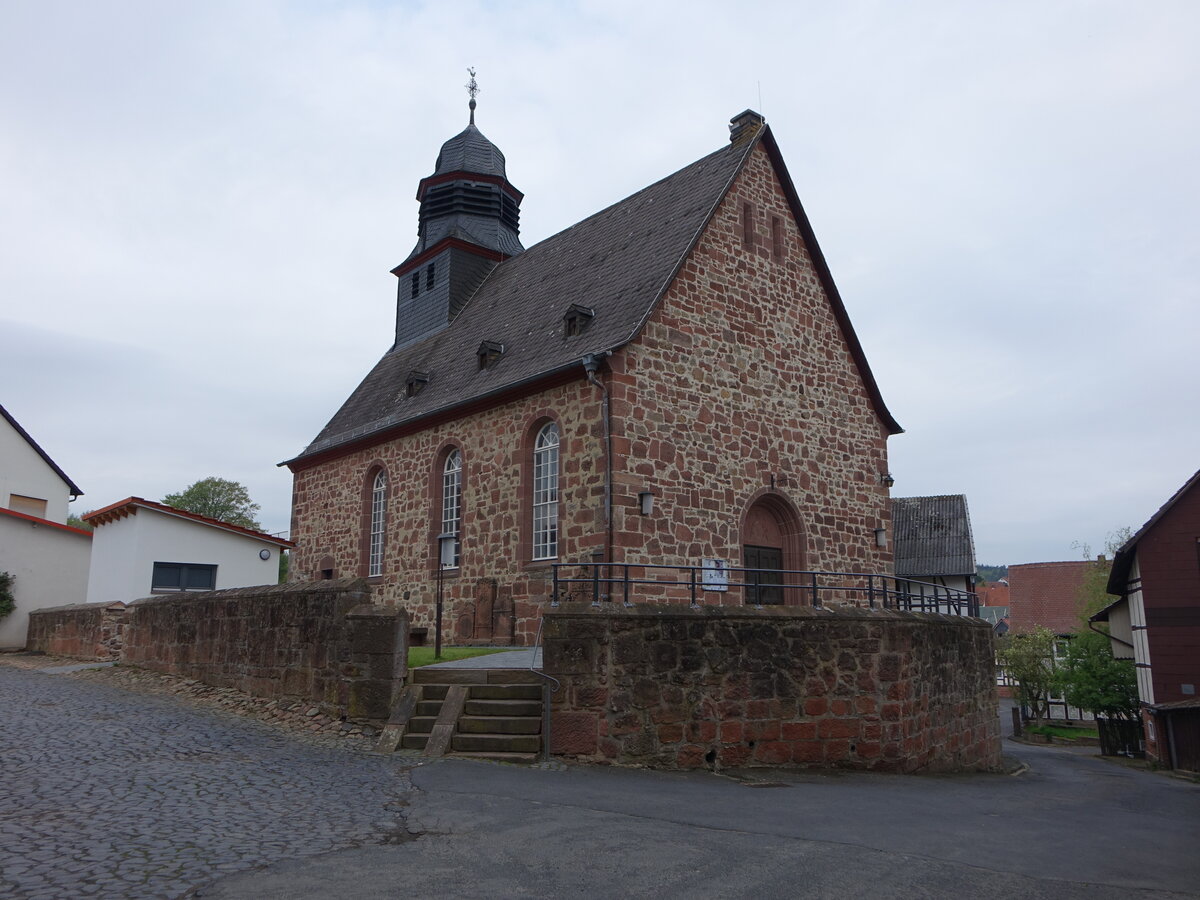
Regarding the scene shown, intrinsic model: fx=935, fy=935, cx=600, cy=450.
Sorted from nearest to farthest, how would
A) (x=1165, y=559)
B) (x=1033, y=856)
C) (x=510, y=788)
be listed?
(x=1033, y=856)
(x=510, y=788)
(x=1165, y=559)

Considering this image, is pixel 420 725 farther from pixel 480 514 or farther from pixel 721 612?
pixel 480 514

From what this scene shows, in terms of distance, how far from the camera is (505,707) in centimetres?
1024

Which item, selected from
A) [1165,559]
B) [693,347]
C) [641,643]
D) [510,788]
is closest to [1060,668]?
[1165,559]

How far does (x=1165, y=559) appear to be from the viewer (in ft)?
71.7

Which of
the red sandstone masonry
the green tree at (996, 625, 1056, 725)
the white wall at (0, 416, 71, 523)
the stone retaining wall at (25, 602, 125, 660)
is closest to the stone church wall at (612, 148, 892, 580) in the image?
the red sandstone masonry

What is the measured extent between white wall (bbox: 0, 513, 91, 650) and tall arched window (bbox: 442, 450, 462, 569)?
41.0 feet

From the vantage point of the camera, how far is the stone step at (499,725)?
9945mm

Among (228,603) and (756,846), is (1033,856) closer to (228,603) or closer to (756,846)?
(756,846)

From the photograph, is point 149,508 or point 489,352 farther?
point 149,508

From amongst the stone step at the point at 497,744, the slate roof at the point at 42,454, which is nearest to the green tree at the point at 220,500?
the slate roof at the point at 42,454

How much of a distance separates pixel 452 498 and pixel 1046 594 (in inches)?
1678

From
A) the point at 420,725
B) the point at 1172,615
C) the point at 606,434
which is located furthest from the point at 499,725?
the point at 1172,615

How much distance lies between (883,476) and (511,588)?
8.31 m

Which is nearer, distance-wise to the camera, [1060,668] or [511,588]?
[511,588]
